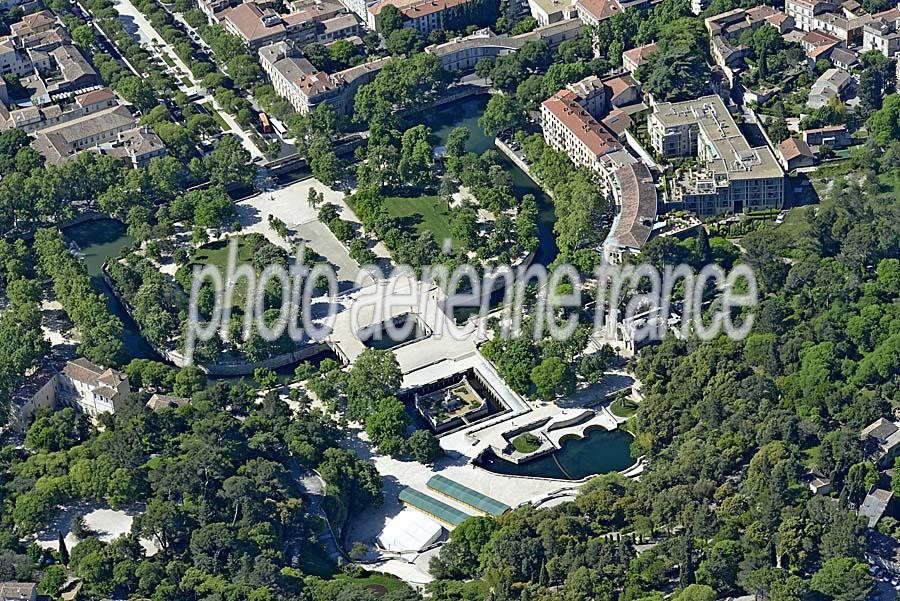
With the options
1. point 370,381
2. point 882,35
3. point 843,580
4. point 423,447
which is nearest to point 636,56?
point 882,35

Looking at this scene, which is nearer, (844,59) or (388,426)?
(388,426)

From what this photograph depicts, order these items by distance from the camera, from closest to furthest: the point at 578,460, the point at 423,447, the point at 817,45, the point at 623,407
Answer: the point at 423,447, the point at 578,460, the point at 623,407, the point at 817,45

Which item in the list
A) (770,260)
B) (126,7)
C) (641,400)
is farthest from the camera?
(126,7)

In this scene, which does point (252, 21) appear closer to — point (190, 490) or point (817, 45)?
point (817, 45)

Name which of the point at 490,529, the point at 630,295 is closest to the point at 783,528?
the point at 490,529

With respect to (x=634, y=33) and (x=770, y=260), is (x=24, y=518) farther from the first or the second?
(x=634, y=33)

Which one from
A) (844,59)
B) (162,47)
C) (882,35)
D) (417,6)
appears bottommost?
(844,59)

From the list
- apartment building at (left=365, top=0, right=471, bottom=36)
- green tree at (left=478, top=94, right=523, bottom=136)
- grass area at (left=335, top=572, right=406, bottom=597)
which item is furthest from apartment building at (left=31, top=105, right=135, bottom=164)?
grass area at (left=335, top=572, right=406, bottom=597)
